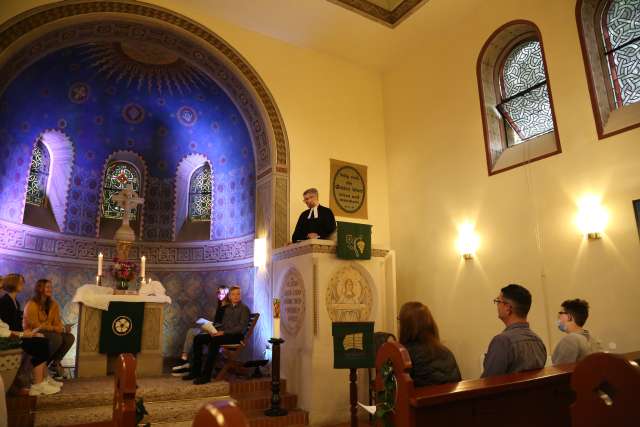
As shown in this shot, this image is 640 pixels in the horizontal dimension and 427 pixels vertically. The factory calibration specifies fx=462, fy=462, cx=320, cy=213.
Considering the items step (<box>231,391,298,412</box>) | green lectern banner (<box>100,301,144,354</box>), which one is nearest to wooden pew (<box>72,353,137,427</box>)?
step (<box>231,391,298,412</box>)

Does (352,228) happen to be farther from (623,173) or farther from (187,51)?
(187,51)

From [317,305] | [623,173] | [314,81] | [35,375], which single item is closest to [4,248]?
[35,375]

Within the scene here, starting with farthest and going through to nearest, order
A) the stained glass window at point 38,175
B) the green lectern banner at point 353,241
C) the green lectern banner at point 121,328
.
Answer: the stained glass window at point 38,175 → the green lectern banner at point 121,328 → the green lectern banner at point 353,241

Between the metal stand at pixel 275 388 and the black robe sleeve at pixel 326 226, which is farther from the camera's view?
the black robe sleeve at pixel 326 226

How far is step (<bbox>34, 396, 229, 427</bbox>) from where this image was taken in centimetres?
498

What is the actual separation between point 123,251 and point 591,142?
724 centimetres

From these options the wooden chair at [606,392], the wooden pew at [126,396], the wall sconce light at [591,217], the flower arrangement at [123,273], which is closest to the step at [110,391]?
the flower arrangement at [123,273]

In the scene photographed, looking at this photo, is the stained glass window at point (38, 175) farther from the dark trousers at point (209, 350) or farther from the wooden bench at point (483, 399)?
the wooden bench at point (483, 399)

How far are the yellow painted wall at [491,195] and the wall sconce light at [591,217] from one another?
94mm

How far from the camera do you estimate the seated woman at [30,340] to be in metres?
5.26

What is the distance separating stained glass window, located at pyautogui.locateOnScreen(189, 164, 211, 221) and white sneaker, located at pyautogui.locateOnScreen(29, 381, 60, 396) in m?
5.77

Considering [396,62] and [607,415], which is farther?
[396,62]

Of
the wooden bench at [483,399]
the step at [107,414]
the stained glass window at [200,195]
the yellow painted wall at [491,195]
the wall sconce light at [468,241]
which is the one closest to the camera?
the wooden bench at [483,399]

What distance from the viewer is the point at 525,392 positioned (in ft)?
8.66
